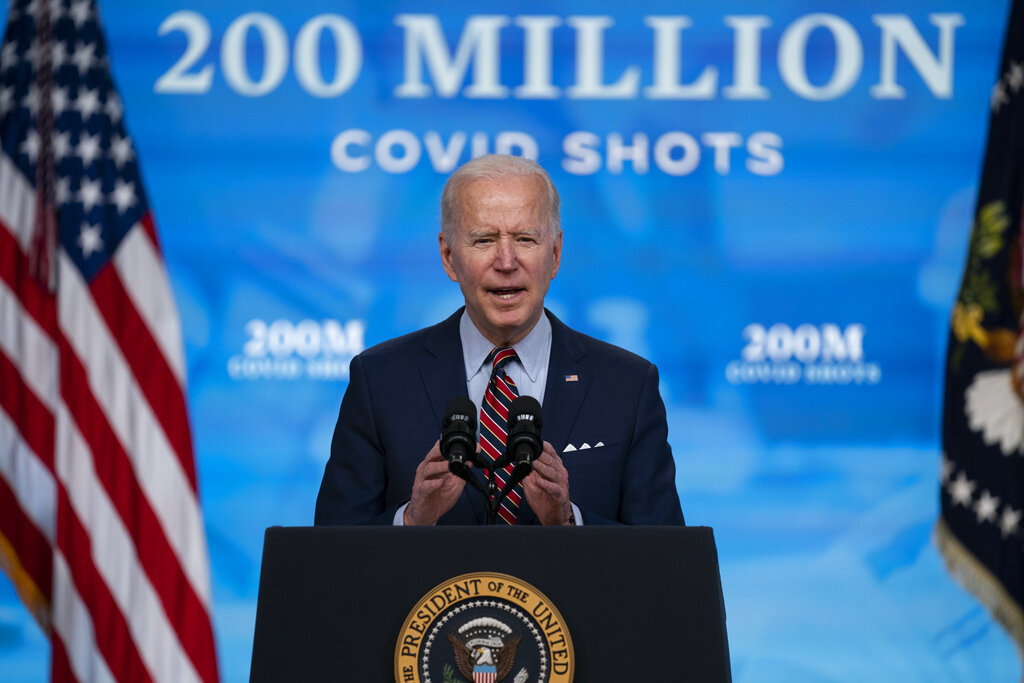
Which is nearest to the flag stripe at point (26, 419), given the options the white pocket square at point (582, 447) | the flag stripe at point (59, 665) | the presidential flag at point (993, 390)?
the flag stripe at point (59, 665)

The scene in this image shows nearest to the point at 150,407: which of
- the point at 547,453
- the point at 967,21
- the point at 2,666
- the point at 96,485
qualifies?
the point at 96,485

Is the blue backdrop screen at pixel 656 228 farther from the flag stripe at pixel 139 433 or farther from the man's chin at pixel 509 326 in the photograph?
the man's chin at pixel 509 326

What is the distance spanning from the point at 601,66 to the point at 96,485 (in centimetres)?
235

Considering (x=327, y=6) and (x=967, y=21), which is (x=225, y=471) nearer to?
(x=327, y=6)

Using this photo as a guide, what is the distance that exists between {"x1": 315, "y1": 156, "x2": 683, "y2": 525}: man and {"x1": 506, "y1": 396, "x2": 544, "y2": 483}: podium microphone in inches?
15.7

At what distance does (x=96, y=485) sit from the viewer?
3.76 m

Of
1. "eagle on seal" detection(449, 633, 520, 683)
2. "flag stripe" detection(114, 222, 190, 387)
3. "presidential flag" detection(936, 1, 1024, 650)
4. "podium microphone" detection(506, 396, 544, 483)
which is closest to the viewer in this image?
"eagle on seal" detection(449, 633, 520, 683)

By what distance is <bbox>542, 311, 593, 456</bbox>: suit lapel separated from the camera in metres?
2.00

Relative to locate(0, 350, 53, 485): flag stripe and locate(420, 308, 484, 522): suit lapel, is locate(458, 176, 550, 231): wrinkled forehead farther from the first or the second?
locate(0, 350, 53, 485): flag stripe

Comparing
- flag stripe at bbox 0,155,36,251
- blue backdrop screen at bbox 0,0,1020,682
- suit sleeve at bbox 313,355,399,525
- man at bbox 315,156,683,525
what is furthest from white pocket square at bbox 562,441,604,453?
flag stripe at bbox 0,155,36,251

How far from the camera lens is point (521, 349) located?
2.09 m

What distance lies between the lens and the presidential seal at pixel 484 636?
1.25 meters

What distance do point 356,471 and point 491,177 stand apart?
0.61 meters

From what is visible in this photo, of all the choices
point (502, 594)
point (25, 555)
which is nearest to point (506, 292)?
point (502, 594)
